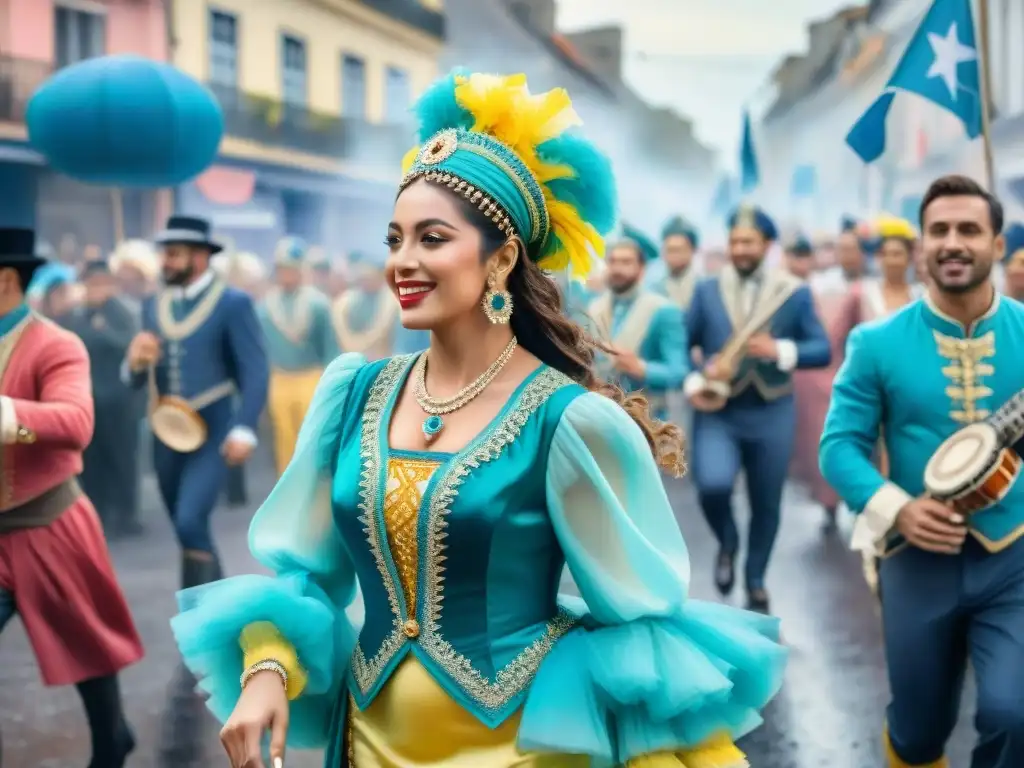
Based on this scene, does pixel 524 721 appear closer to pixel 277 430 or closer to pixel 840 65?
pixel 277 430

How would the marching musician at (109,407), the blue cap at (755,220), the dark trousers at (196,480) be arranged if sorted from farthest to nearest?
the marching musician at (109,407) → the blue cap at (755,220) → the dark trousers at (196,480)

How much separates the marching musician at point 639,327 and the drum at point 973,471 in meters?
3.49

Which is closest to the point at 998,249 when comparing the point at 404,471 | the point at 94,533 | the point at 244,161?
the point at 404,471

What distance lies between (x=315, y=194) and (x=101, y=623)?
13122mm

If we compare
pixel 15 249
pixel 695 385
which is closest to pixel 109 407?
pixel 695 385

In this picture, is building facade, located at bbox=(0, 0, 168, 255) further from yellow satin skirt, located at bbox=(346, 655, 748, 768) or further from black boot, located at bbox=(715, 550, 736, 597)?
yellow satin skirt, located at bbox=(346, 655, 748, 768)

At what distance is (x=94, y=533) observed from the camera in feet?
16.3

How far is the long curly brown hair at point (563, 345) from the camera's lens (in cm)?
296

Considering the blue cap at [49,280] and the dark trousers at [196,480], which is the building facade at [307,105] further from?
the dark trousers at [196,480]

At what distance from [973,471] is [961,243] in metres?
0.72

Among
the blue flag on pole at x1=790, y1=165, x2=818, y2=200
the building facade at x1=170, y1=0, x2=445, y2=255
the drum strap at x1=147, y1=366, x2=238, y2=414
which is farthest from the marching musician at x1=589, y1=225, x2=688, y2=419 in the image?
the blue flag on pole at x1=790, y1=165, x2=818, y2=200

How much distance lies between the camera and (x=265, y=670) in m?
2.69

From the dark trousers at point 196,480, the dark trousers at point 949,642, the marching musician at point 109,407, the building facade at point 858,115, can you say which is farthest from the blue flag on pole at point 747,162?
the building facade at point 858,115

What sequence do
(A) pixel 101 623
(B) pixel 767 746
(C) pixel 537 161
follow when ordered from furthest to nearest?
(B) pixel 767 746 < (A) pixel 101 623 < (C) pixel 537 161
